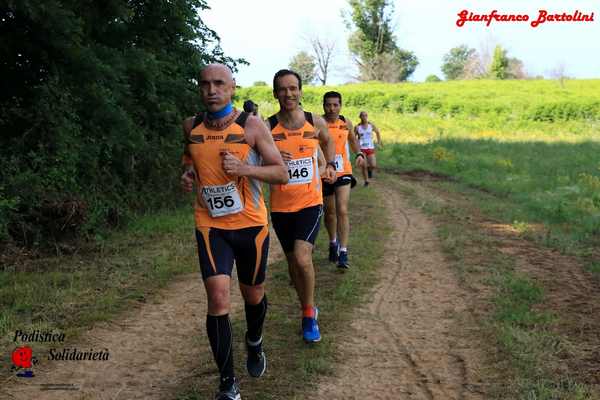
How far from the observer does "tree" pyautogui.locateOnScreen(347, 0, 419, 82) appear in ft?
249

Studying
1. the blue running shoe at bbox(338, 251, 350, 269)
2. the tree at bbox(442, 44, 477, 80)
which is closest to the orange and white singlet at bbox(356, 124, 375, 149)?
the blue running shoe at bbox(338, 251, 350, 269)

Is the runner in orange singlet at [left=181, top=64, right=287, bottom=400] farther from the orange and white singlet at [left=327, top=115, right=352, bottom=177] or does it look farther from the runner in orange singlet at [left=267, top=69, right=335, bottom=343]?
the orange and white singlet at [left=327, top=115, right=352, bottom=177]

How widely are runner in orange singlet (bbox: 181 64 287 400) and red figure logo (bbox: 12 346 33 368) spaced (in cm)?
182

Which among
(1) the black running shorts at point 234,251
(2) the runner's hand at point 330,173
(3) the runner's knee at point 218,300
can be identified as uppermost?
Result: (2) the runner's hand at point 330,173

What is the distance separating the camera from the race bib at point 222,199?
416cm

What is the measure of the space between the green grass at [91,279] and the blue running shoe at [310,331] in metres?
2.07

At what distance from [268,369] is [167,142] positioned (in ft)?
28.9

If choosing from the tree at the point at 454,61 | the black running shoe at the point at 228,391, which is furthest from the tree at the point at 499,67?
→ the black running shoe at the point at 228,391

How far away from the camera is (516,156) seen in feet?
80.3

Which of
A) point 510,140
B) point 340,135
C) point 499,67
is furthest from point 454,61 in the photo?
point 340,135

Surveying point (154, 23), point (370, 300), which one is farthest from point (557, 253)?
point (154, 23)

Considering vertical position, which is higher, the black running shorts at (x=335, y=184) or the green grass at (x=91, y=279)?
the black running shorts at (x=335, y=184)

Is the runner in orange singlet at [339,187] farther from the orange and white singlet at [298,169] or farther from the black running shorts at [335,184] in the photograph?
the orange and white singlet at [298,169]

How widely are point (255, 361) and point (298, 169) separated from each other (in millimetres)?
1879
